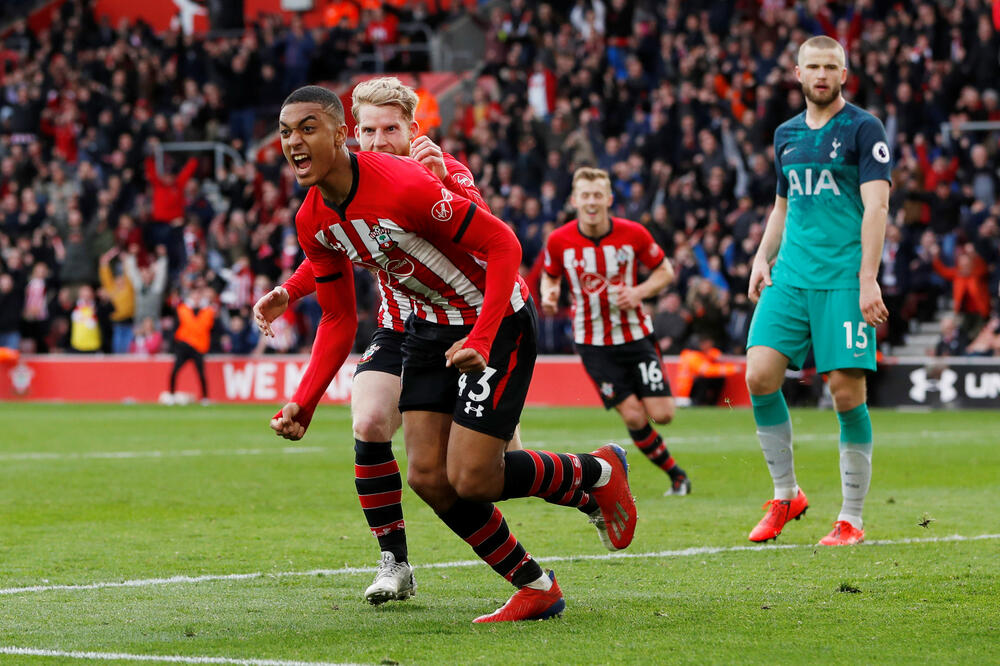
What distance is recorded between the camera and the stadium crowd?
66.9 ft

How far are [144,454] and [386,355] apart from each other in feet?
26.5

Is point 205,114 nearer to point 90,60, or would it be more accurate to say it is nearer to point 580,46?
point 90,60

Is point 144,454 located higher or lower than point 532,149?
lower

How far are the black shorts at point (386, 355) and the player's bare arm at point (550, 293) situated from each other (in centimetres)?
403

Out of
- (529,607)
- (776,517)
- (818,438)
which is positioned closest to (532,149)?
(818,438)

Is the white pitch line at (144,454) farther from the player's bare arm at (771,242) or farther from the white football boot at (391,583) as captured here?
the white football boot at (391,583)

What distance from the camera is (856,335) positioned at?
738cm

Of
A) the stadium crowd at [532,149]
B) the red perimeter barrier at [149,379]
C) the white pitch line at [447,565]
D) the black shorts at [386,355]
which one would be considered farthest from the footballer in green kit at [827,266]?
the red perimeter barrier at [149,379]

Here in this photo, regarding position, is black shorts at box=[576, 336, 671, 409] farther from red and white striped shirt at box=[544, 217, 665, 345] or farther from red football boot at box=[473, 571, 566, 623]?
red football boot at box=[473, 571, 566, 623]

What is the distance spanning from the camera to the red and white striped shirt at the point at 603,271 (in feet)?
35.7

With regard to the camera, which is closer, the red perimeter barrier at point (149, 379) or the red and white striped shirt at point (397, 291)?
the red and white striped shirt at point (397, 291)

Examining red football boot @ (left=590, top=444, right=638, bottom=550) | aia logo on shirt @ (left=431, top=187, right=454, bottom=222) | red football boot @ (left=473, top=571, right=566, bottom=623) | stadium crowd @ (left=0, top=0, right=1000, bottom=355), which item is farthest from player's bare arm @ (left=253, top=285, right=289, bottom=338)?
stadium crowd @ (left=0, top=0, right=1000, bottom=355)

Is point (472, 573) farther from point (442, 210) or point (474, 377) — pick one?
point (442, 210)

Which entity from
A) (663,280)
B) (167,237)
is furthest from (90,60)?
(663,280)
